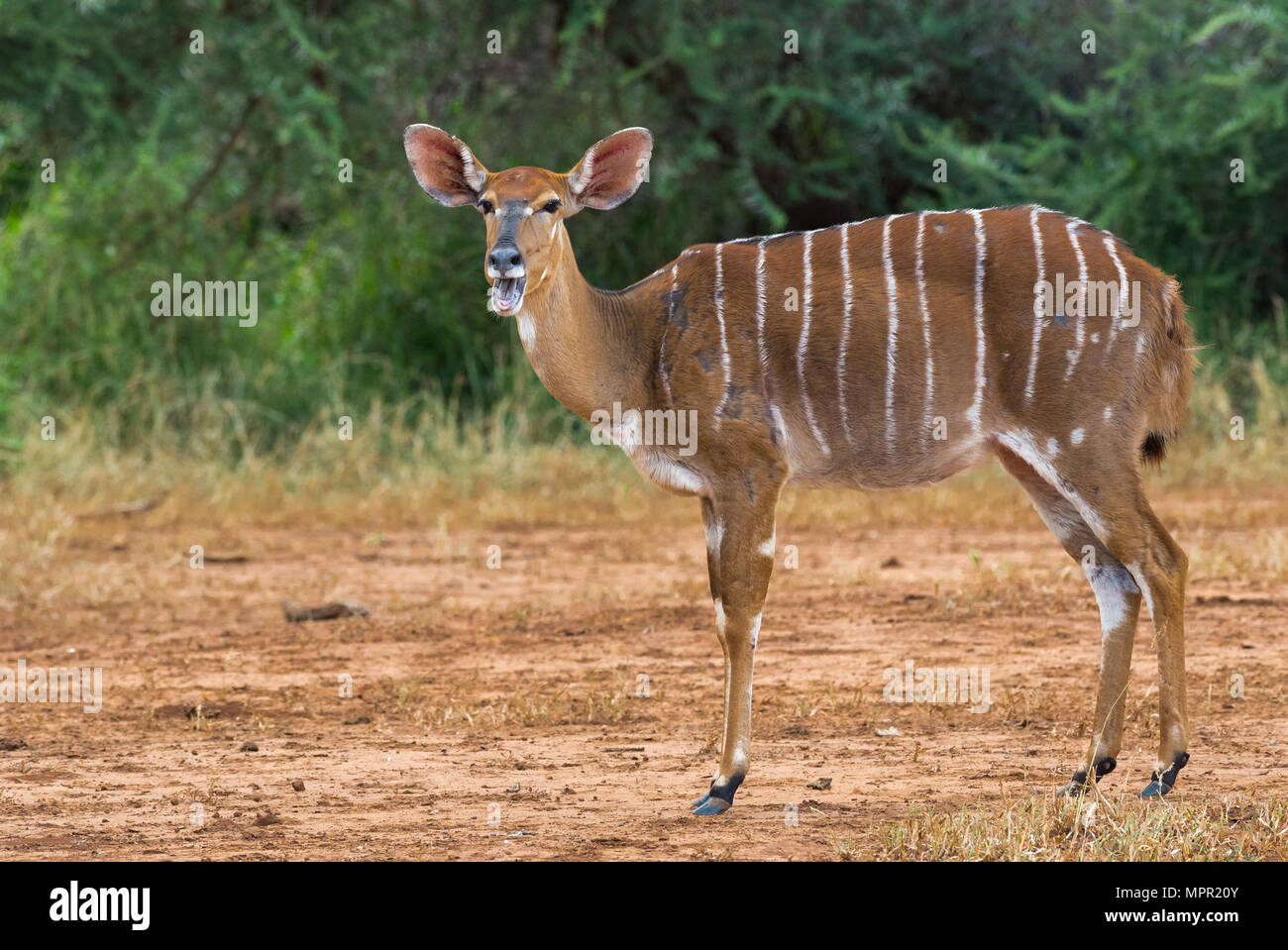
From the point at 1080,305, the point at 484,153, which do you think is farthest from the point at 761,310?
the point at 484,153

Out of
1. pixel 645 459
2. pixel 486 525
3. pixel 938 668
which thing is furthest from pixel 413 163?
pixel 486 525

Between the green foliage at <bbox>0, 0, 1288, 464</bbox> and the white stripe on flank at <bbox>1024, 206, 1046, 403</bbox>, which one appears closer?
the white stripe on flank at <bbox>1024, 206, 1046, 403</bbox>

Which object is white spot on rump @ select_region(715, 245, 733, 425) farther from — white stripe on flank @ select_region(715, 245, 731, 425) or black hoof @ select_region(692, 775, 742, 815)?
black hoof @ select_region(692, 775, 742, 815)

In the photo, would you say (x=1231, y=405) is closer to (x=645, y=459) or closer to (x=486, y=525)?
(x=486, y=525)

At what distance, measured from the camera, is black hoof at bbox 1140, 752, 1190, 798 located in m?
5.11

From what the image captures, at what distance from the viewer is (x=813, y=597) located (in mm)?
8391

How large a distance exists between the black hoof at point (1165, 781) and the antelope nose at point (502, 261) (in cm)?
247

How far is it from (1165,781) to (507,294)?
2474mm

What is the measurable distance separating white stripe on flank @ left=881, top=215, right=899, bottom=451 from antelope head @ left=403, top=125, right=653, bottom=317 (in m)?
0.85

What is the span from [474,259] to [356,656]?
590cm

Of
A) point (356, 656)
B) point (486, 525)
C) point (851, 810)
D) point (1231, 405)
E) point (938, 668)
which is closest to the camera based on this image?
point (851, 810)

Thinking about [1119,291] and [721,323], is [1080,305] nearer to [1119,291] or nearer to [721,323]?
[1119,291]

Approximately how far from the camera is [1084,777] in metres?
5.27

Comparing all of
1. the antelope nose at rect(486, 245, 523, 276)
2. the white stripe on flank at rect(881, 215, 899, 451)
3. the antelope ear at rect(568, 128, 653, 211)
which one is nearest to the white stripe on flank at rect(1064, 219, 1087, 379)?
the white stripe on flank at rect(881, 215, 899, 451)
